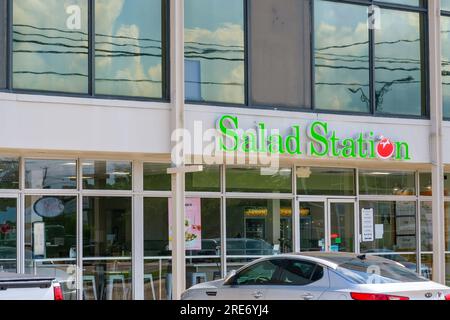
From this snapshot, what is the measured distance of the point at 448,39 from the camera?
17.1 m

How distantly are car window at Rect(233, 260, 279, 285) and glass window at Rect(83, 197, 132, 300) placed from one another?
4377 millimetres

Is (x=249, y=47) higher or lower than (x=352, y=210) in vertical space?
higher

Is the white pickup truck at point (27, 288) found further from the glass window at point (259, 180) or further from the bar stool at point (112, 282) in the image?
the glass window at point (259, 180)

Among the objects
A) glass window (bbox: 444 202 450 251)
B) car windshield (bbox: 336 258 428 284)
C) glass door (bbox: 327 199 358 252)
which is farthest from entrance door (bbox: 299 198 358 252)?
car windshield (bbox: 336 258 428 284)

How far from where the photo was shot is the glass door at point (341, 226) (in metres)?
16.5

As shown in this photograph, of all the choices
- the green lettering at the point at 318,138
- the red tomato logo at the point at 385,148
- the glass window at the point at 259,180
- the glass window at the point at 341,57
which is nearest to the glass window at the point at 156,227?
the glass window at the point at 259,180

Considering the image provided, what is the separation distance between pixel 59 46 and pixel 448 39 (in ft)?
31.6

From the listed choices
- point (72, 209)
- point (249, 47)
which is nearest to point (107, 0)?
point (249, 47)

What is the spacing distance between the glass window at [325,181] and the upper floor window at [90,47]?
429cm

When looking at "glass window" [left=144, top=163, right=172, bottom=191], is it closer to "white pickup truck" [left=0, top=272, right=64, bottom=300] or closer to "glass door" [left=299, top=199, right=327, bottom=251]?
"glass door" [left=299, top=199, right=327, bottom=251]

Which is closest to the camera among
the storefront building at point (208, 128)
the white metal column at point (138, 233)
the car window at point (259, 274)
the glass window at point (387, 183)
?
the car window at point (259, 274)

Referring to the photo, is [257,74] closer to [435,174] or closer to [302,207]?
[302,207]

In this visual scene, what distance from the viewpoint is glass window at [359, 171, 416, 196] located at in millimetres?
16984
